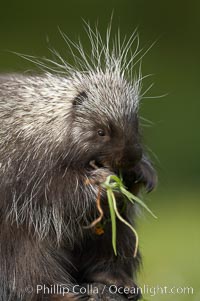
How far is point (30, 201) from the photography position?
13.3 ft

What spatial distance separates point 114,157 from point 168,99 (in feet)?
18.2

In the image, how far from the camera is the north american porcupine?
4000 mm

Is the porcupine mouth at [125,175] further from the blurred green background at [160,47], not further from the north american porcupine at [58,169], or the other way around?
the blurred green background at [160,47]

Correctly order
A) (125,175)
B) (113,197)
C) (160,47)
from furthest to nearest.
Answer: (160,47) < (125,175) < (113,197)

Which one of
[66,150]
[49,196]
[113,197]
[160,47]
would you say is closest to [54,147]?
[66,150]

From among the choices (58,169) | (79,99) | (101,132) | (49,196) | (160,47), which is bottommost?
(49,196)

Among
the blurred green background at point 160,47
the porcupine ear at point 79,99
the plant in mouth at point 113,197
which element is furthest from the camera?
the blurred green background at point 160,47

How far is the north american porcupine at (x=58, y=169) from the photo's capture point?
13.1ft

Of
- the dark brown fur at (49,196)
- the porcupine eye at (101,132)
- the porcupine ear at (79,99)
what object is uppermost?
the porcupine ear at (79,99)

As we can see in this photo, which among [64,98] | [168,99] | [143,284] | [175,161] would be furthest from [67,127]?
[168,99]

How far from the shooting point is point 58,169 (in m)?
4.03

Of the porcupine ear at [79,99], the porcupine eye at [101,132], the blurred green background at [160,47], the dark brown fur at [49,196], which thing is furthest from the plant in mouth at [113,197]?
the blurred green background at [160,47]

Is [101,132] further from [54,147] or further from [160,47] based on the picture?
[160,47]

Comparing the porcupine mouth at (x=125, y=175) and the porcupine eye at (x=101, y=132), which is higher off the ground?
the porcupine eye at (x=101, y=132)
